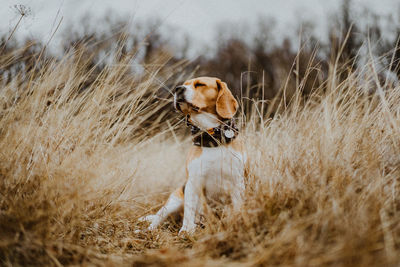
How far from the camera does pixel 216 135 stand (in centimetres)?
225

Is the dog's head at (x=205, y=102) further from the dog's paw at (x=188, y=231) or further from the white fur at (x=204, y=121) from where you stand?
the dog's paw at (x=188, y=231)

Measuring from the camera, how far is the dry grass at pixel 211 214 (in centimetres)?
110

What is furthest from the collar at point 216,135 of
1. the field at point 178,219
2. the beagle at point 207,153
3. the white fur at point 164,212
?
the white fur at point 164,212

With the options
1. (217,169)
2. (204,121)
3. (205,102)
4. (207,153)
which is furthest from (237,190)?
(205,102)

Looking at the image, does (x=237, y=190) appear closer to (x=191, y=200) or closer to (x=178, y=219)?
(x=191, y=200)

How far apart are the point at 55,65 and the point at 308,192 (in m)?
1.91

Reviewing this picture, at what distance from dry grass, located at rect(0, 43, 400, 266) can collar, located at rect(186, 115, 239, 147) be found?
30 centimetres

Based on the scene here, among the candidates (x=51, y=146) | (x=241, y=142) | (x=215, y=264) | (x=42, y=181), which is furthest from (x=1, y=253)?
(x=241, y=142)

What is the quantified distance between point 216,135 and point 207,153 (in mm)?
163

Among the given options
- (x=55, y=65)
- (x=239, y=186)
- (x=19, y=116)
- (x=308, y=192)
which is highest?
(x=55, y=65)

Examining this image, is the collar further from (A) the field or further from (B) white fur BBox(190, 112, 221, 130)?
(A) the field

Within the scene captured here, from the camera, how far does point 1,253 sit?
3.84 ft

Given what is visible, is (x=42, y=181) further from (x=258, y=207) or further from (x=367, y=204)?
(x=367, y=204)

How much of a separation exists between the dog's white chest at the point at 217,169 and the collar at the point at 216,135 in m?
0.05
